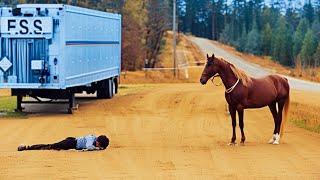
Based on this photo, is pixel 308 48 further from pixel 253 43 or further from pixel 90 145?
pixel 90 145

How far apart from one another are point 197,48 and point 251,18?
36.0 meters

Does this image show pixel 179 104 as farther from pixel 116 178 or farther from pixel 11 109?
pixel 116 178

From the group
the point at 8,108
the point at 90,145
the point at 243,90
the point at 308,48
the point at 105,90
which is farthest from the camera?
the point at 308,48

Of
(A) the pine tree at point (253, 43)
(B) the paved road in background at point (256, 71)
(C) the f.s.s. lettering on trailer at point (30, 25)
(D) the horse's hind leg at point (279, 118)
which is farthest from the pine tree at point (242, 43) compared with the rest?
(D) the horse's hind leg at point (279, 118)

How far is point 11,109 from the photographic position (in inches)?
1012

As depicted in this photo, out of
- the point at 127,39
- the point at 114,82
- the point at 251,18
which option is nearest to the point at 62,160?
the point at 114,82

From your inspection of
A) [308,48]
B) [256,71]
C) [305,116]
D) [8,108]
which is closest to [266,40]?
[308,48]

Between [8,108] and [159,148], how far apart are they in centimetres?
1204

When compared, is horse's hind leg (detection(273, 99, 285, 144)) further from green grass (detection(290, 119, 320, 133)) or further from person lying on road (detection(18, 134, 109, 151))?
person lying on road (detection(18, 134, 109, 151))

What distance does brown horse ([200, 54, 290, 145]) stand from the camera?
634 inches

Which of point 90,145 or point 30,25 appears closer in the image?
point 90,145

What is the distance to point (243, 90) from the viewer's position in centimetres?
1612

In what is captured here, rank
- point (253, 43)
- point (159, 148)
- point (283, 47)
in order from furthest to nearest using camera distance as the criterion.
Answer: point (253, 43) < point (283, 47) < point (159, 148)

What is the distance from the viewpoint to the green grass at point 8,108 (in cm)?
2356
